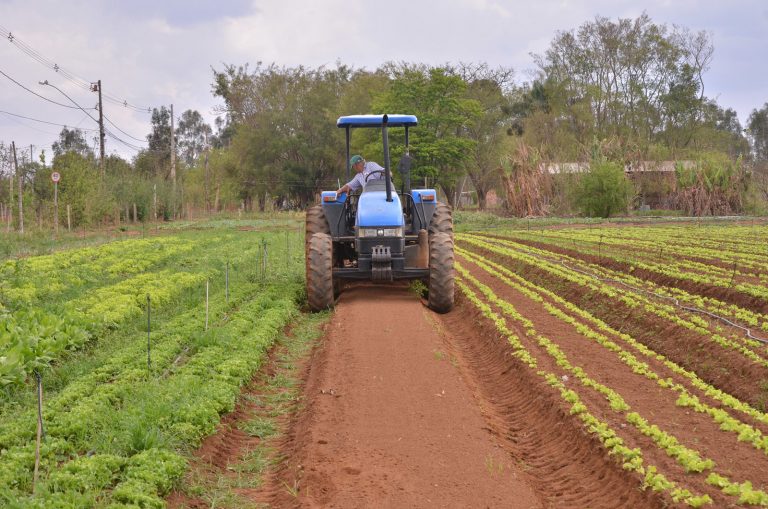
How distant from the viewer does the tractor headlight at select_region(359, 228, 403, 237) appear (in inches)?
474

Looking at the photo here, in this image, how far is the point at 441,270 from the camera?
12195 mm

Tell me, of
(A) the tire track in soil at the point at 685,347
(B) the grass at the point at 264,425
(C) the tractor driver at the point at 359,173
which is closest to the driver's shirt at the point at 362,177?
(C) the tractor driver at the point at 359,173

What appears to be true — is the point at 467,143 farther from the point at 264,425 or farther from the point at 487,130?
the point at 264,425

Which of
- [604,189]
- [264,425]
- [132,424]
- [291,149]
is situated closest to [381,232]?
[264,425]

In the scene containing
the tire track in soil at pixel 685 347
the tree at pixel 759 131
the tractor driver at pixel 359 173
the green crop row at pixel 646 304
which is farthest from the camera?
the tree at pixel 759 131

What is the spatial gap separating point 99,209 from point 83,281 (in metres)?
21.3

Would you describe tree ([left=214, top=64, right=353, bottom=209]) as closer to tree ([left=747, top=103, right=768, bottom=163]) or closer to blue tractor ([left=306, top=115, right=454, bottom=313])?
blue tractor ([left=306, top=115, right=454, bottom=313])

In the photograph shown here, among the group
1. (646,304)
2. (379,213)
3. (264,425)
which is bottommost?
(264,425)

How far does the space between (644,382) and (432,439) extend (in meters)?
2.74

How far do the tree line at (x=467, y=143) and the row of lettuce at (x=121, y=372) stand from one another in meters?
18.5

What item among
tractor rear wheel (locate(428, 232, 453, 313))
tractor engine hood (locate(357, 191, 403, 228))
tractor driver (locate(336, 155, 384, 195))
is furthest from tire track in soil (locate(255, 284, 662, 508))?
tractor driver (locate(336, 155, 384, 195))

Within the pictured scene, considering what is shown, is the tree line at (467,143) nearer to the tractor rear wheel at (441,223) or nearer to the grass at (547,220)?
the grass at (547,220)

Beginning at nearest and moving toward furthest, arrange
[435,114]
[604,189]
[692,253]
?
[692,253] → [604,189] → [435,114]

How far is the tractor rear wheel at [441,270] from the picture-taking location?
1208 cm
